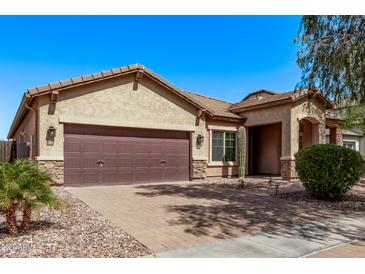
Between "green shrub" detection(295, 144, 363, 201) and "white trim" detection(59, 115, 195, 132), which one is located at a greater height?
"white trim" detection(59, 115, 195, 132)

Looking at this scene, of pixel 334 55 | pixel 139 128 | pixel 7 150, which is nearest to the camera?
pixel 334 55

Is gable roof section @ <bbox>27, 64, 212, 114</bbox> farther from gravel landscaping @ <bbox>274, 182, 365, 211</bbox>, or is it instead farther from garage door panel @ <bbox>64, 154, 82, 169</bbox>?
gravel landscaping @ <bbox>274, 182, 365, 211</bbox>

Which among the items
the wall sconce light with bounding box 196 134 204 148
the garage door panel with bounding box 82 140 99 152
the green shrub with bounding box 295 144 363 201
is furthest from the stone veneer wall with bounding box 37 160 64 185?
the green shrub with bounding box 295 144 363 201

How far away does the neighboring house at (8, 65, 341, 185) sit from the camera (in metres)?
12.2

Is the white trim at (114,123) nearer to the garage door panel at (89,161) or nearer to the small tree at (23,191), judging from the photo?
the garage door panel at (89,161)

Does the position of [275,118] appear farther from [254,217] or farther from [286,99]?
[254,217]

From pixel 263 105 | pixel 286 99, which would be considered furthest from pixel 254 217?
pixel 263 105

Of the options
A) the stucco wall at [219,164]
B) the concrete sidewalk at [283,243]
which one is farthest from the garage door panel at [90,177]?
the concrete sidewalk at [283,243]

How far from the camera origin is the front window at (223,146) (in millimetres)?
16984

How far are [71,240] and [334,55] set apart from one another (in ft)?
29.2

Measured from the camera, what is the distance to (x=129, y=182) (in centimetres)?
1383

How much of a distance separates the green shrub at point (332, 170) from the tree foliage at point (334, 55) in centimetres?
212

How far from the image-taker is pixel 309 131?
59.9ft

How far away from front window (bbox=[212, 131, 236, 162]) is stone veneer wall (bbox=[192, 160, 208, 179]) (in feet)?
3.92
